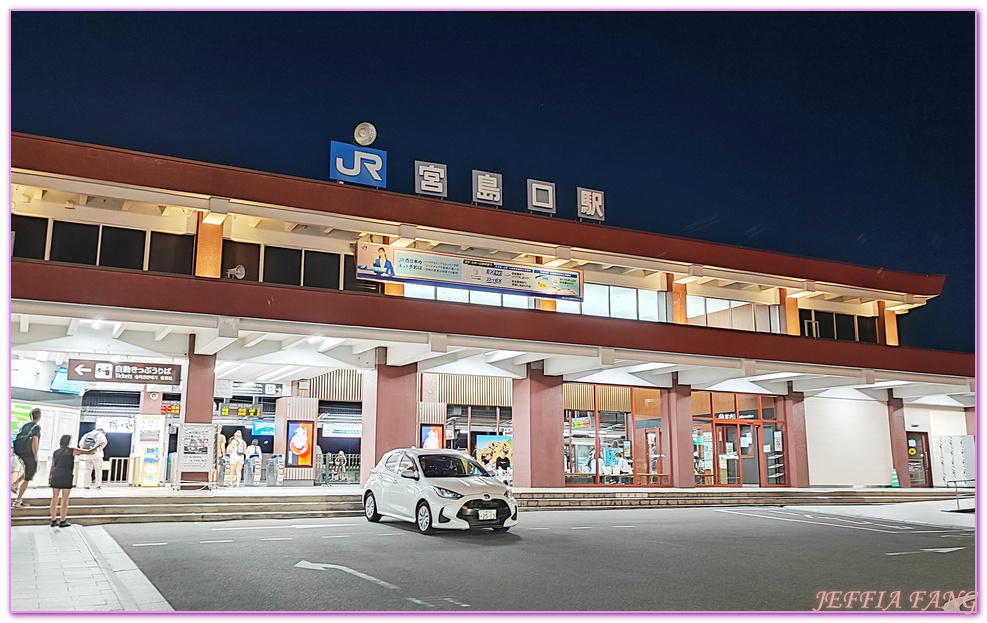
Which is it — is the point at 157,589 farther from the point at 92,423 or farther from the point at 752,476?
the point at 752,476

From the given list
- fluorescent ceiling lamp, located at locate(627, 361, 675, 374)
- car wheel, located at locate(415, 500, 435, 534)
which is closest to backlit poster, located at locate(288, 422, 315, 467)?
fluorescent ceiling lamp, located at locate(627, 361, 675, 374)

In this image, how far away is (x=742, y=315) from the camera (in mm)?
26688

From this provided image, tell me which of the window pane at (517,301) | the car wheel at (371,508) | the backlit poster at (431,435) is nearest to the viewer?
the car wheel at (371,508)

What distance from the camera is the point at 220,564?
978 cm

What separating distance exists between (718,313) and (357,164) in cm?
1261

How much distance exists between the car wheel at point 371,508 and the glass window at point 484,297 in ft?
23.9

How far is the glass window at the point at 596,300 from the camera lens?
24.0m

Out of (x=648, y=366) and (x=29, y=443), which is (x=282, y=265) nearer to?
(x=29, y=443)

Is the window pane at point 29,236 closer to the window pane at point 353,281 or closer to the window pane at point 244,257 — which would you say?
the window pane at point 244,257

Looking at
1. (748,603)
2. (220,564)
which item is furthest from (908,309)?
(220,564)

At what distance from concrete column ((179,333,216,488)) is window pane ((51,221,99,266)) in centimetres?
305

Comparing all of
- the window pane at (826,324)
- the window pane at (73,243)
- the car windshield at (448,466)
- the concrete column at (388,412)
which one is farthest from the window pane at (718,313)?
the window pane at (73,243)

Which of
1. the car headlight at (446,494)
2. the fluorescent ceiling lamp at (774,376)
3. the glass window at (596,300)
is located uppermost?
the glass window at (596,300)

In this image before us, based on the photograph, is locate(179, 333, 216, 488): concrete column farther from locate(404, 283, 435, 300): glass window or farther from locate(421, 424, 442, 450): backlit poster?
locate(421, 424, 442, 450): backlit poster
